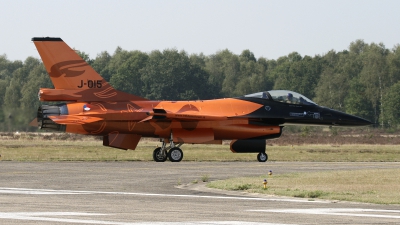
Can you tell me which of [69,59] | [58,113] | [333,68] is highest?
[333,68]

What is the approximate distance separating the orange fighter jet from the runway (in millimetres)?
6760

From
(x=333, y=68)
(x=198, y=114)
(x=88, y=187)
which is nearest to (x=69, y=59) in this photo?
(x=198, y=114)

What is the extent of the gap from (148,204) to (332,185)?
6473 mm

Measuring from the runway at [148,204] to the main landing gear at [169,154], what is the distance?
7783 mm

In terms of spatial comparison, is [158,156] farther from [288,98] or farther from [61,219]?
[61,219]

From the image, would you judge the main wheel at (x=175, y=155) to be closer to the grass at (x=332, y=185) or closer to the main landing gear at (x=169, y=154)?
the main landing gear at (x=169, y=154)

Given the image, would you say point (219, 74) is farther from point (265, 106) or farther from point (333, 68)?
point (265, 106)

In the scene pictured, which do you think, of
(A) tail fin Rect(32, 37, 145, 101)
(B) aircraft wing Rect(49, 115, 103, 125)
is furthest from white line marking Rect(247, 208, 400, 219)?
(A) tail fin Rect(32, 37, 145, 101)

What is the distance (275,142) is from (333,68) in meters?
62.3

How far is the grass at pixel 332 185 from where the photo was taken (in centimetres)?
1805

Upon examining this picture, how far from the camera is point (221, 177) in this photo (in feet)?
79.8

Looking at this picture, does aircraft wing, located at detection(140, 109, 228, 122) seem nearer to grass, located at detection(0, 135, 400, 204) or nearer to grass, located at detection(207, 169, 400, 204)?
grass, located at detection(0, 135, 400, 204)

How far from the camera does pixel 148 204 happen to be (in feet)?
53.0

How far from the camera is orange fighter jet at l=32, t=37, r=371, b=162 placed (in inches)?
1261
